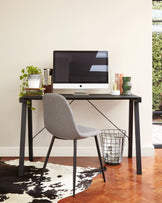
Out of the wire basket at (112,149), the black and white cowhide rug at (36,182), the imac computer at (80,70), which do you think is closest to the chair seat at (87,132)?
the black and white cowhide rug at (36,182)

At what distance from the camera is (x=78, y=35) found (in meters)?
3.70

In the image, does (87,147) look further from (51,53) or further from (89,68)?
A: (51,53)

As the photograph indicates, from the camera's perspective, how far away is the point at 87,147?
12.3 ft

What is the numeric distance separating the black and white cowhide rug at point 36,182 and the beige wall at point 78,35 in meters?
0.61

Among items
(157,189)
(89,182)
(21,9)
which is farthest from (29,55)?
(157,189)

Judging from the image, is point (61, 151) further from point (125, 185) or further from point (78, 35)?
point (78, 35)

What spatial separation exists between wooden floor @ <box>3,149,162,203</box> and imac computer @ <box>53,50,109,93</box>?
0.90 metres

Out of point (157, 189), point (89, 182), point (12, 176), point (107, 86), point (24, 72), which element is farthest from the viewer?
point (24, 72)

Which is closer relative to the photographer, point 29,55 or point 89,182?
point 89,182

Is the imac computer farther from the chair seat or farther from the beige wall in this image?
the chair seat

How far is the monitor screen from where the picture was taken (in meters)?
3.45

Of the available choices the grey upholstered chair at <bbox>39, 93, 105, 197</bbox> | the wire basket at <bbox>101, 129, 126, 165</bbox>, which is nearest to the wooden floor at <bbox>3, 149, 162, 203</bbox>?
the wire basket at <bbox>101, 129, 126, 165</bbox>

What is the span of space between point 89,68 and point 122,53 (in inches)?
20.6

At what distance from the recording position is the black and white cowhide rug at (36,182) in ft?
7.73
